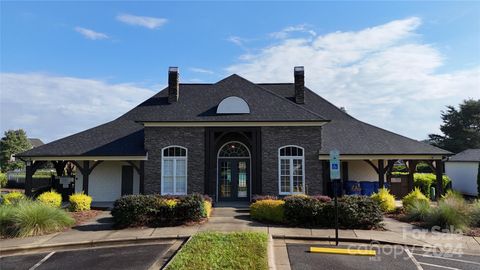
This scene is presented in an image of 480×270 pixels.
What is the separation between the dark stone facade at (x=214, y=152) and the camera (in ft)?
60.4

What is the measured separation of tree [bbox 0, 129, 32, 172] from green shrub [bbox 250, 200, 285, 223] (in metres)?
51.7

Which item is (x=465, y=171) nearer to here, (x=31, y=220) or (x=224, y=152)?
(x=224, y=152)

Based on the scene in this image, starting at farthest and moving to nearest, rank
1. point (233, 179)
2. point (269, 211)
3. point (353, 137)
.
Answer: point (353, 137), point (233, 179), point (269, 211)

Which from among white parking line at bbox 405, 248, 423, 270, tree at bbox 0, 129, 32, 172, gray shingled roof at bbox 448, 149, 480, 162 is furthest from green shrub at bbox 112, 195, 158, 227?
tree at bbox 0, 129, 32, 172

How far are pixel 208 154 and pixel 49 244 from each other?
9.30 metres

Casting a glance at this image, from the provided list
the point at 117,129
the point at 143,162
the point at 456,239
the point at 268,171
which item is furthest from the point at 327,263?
the point at 117,129

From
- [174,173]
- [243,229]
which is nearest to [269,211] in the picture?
[243,229]

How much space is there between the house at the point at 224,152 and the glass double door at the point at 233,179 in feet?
0.18

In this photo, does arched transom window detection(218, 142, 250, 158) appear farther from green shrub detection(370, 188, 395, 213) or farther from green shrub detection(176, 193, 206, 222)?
green shrub detection(370, 188, 395, 213)

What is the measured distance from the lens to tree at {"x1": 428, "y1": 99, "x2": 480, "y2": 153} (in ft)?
163

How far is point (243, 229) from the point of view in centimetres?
1219

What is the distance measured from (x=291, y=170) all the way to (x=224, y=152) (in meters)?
3.97

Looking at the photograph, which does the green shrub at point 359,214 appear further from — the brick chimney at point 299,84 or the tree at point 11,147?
the tree at point 11,147

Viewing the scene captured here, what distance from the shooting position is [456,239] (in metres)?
11.5
